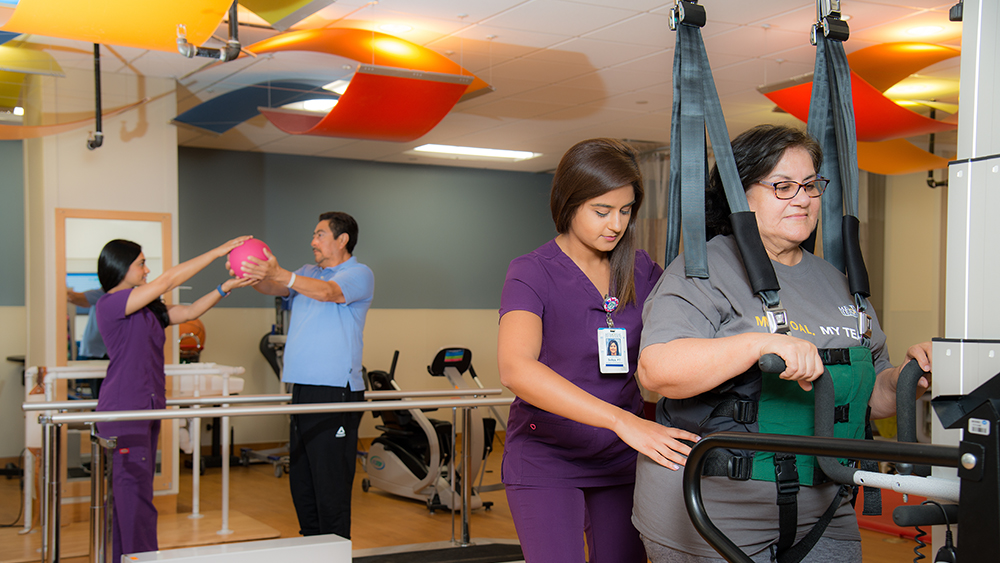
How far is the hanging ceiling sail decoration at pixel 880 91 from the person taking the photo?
468cm

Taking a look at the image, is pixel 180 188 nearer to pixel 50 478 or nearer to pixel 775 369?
pixel 50 478

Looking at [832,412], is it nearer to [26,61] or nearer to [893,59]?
[893,59]

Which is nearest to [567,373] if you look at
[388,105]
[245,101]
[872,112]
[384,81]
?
[384,81]

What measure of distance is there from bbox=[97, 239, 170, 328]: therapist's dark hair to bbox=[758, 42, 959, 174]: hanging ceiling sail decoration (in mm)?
3454

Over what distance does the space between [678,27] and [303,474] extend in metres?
2.98

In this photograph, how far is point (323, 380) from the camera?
12.9 feet

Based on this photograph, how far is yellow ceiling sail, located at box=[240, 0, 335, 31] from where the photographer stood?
12.7 ft

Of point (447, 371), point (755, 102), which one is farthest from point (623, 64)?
point (447, 371)

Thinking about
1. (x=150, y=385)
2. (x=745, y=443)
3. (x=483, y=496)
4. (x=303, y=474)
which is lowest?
(x=483, y=496)

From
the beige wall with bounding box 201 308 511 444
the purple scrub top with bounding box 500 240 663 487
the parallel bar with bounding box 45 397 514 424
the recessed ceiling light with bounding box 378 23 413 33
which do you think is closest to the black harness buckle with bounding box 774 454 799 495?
the purple scrub top with bounding box 500 240 663 487

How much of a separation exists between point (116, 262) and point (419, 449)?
2.93m

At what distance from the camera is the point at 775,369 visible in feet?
4.08

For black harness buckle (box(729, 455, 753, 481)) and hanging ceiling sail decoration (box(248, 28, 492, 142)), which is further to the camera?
hanging ceiling sail decoration (box(248, 28, 492, 142))

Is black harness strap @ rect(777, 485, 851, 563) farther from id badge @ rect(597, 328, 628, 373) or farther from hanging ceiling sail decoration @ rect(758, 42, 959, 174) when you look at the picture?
hanging ceiling sail decoration @ rect(758, 42, 959, 174)
